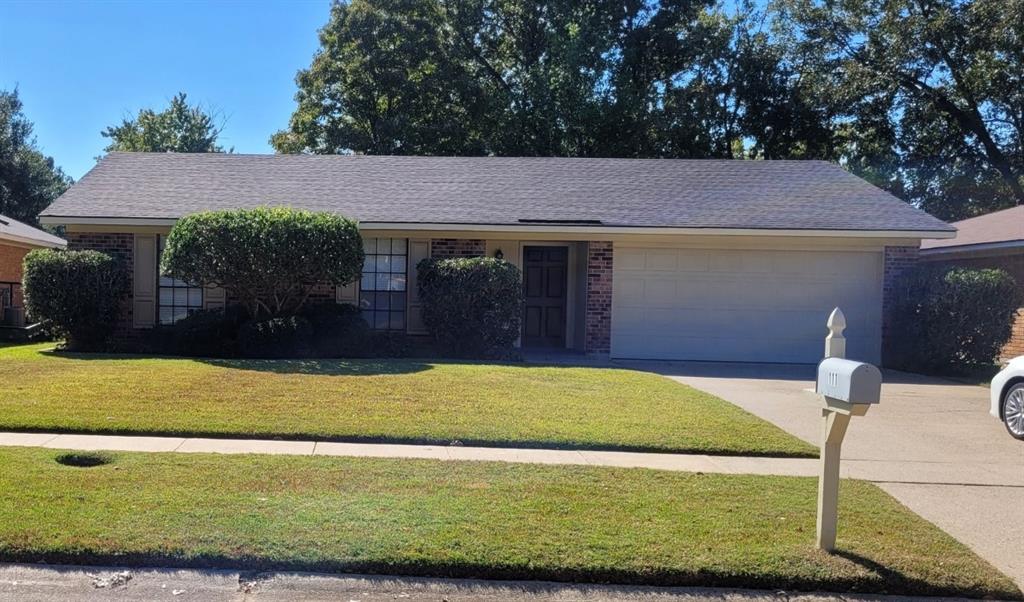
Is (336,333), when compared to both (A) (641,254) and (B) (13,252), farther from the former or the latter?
(B) (13,252)

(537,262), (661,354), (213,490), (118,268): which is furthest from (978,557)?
(118,268)

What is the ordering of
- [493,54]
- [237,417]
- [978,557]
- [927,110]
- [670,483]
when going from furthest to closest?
[493,54]
[927,110]
[237,417]
[670,483]
[978,557]

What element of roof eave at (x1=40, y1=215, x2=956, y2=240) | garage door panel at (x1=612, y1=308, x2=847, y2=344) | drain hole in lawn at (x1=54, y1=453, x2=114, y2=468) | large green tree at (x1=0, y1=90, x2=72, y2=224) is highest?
large green tree at (x1=0, y1=90, x2=72, y2=224)

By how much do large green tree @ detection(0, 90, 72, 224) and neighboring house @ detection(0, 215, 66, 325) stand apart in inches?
462

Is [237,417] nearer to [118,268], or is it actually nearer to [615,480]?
[615,480]

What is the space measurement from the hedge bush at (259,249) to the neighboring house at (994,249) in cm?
1237

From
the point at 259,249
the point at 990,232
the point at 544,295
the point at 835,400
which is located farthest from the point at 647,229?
the point at 835,400

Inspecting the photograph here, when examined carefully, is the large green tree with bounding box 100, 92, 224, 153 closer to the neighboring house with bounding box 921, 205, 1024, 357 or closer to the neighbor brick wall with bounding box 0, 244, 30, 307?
the neighbor brick wall with bounding box 0, 244, 30, 307

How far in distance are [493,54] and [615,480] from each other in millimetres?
28569

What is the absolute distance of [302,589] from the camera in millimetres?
4281

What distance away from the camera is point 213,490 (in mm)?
5609

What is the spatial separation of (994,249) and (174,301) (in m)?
16.6

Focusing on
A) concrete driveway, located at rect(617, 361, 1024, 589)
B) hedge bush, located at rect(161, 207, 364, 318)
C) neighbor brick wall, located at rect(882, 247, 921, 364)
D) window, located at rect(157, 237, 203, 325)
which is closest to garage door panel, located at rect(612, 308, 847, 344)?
neighbor brick wall, located at rect(882, 247, 921, 364)

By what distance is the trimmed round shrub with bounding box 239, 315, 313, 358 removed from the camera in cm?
1293
